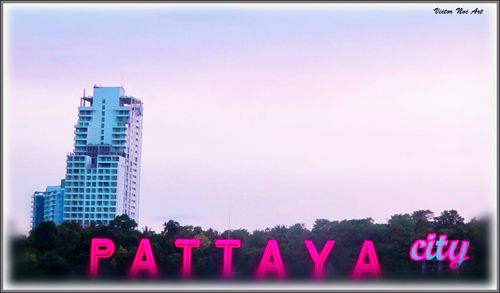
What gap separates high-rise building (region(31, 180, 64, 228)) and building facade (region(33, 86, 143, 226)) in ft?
0.25

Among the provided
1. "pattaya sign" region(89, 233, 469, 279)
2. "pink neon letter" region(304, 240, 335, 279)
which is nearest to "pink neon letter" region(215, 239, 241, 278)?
"pattaya sign" region(89, 233, 469, 279)

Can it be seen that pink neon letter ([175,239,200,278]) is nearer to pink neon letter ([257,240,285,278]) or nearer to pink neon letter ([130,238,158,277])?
pink neon letter ([130,238,158,277])

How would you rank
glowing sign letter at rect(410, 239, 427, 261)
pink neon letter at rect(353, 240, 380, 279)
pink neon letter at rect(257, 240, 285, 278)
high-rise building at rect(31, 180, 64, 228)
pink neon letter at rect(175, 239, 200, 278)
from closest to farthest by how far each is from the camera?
pink neon letter at rect(257, 240, 285, 278), pink neon letter at rect(175, 239, 200, 278), pink neon letter at rect(353, 240, 380, 279), glowing sign letter at rect(410, 239, 427, 261), high-rise building at rect(31, 180, 64, 228)

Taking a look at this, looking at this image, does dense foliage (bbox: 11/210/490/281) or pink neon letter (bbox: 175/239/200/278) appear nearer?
pink neon letter (bbox: 175/239/200/278)

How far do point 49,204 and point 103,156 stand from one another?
4129mm

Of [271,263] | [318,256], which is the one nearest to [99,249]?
[271,263]

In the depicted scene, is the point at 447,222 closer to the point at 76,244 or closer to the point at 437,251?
the point at 437,251

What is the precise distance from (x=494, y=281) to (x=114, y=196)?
1279 inches

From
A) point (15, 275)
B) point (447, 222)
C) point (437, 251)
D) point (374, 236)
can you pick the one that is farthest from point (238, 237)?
point (15, 275)

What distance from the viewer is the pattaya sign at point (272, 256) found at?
25562 millimetres

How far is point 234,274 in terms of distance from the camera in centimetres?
2838

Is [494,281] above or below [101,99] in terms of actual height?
below

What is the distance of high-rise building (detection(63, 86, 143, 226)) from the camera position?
165 feet

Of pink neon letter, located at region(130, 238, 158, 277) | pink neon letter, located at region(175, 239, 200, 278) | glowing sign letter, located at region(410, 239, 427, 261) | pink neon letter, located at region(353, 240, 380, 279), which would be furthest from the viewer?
glowing sign letter, located at region(410, 239, 427, 261)
